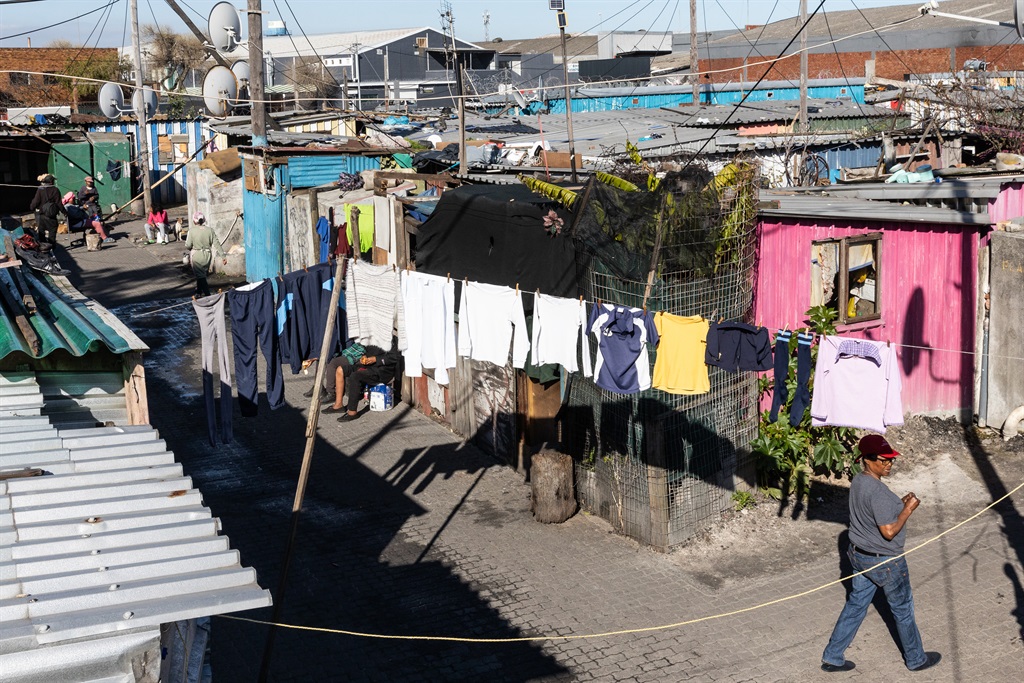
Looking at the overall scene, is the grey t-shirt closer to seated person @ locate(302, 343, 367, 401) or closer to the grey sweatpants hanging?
the grey sweatpants hanging

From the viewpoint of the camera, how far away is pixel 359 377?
50.4 ft

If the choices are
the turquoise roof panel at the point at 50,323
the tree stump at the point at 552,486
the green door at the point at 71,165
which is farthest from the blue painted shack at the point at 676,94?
the turquoise roof panel at the point at 50,323

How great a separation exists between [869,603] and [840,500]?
3648mm

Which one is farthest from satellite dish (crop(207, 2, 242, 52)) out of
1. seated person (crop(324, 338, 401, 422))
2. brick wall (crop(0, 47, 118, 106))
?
brick wall (crop(0, 47, 118, 106))

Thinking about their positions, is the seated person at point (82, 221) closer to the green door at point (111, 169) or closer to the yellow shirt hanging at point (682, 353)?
the green door at point (111, 169)

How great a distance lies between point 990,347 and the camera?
11.8 metres

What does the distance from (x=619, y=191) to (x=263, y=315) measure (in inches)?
165

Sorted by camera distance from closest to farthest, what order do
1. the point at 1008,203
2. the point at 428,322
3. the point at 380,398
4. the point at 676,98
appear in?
the point at 428,322, the point at 1008,203, the point at 380,398, the point at 676,98

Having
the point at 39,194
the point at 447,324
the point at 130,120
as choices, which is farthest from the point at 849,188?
the point at 130,120

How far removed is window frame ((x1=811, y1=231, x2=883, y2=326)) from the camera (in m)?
A: 11.7

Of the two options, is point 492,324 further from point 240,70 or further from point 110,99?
point 110,99

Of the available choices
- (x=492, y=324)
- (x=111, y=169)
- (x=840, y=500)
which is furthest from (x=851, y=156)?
(x=111, y=169)

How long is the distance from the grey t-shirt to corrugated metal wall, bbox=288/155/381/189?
48.8ft

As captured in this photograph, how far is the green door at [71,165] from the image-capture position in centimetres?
3234
